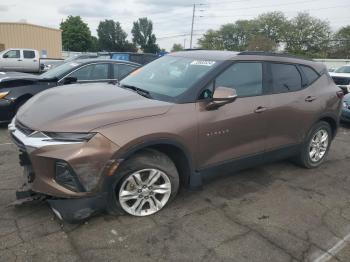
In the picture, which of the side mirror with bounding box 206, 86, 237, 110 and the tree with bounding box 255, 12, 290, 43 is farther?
the tree with bounding box 255, 12, 290, 43

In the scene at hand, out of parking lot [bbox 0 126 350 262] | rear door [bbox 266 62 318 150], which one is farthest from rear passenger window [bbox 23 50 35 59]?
rear door [bbox 266 62 318 150]

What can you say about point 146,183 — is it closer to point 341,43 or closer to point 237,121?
point 237,121

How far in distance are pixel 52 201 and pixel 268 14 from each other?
8768 cm

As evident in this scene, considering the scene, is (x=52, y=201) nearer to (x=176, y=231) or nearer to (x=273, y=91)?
(x=176, y=231)

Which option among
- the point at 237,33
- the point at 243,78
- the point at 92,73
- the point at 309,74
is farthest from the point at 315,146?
the point at 237,33

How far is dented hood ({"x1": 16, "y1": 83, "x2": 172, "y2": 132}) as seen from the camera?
3.06m

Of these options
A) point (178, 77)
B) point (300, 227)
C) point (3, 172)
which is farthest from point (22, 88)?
point (300, 227)

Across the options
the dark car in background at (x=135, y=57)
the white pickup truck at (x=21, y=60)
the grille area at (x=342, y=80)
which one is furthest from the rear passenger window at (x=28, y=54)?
the grille area at (x=342, y=80)

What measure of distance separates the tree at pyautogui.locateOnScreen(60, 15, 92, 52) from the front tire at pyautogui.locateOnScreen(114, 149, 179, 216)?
75.4 m

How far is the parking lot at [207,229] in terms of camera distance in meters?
2.98

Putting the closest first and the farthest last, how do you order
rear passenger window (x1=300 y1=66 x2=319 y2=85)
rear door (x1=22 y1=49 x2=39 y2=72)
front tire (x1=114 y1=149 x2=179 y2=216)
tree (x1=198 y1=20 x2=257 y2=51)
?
front tire (x1=114 y1=149 x2=179 y2=216), rear passenger window (x1=300 y1=66 x2=319 y2=85), rear door (x1=22 y1=49 x2=39 y2=72), tree (x1=198 y1=20 x2=257 y2=51)

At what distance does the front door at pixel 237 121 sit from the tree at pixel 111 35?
81.0 meters

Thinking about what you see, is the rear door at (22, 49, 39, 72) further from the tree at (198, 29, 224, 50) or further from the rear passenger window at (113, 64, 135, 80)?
the tree at (198, 29, 224, 50)

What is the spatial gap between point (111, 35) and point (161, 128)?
8601 centimetres
